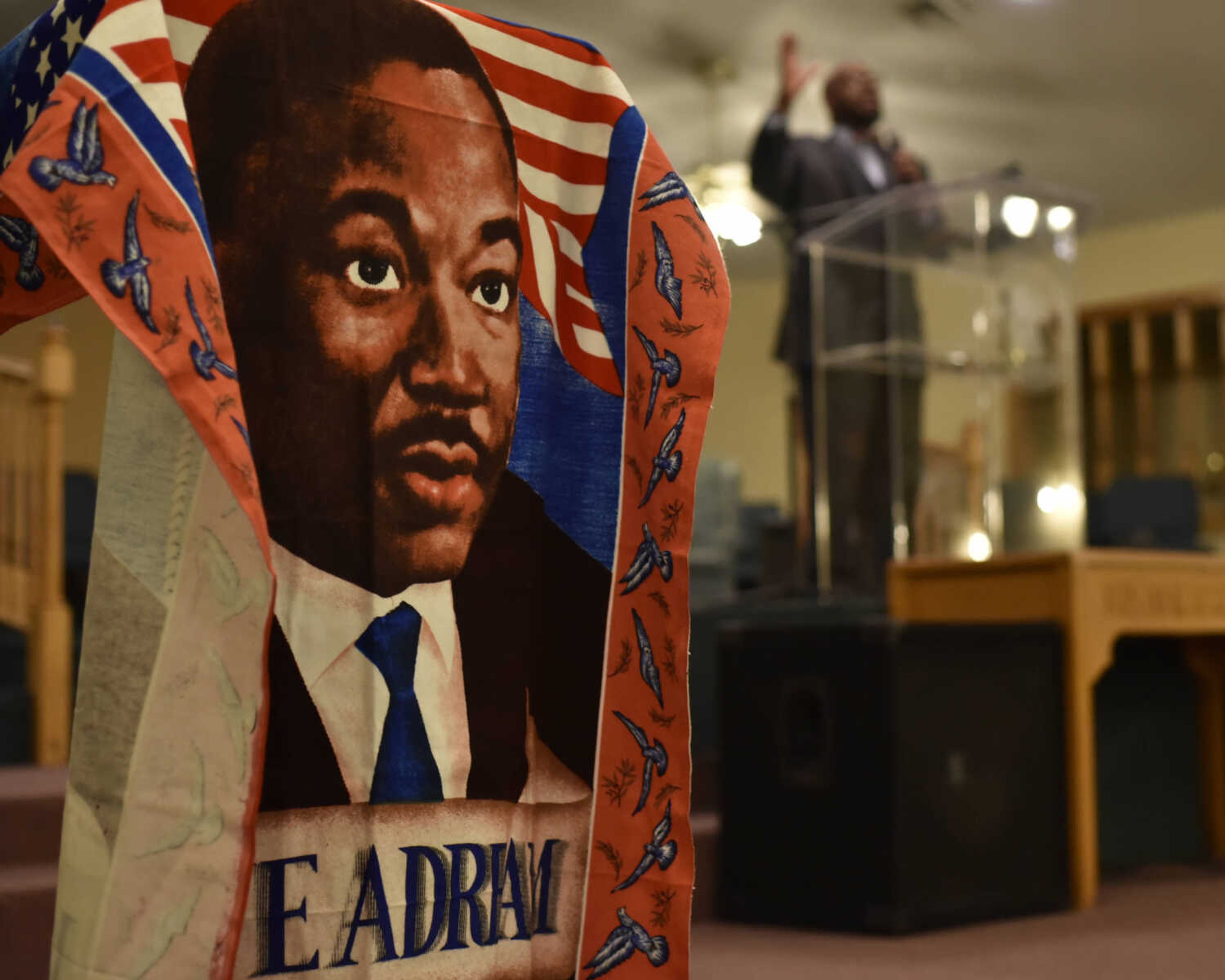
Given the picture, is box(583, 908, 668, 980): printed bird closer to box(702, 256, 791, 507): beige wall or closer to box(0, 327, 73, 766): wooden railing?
box(0, 327, 73, 766): wooden railing

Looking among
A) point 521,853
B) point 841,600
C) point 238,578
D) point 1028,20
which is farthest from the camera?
point 1028,20

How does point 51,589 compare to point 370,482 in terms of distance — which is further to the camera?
point 51,589

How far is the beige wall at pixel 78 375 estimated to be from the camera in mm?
6547

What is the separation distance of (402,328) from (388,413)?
87 millimetres

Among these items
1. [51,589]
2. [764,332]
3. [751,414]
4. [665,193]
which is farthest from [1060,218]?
[751,414]

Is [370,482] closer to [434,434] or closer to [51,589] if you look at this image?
[434,434]

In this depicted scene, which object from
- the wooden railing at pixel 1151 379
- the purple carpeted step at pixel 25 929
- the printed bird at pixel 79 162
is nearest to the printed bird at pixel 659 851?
the printed bird at pixel 79 162

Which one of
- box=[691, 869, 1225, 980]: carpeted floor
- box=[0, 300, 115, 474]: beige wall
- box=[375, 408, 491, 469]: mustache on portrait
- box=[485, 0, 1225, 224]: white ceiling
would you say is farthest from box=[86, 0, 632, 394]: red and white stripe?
box=[485, 0, 1225, 224]: white ceiling

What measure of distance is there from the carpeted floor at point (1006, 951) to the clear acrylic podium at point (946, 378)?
131 cm

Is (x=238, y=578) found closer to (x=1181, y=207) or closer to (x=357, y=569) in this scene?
(x=357, y=569)

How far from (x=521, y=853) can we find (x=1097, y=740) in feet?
8.65

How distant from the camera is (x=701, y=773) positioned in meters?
3.66

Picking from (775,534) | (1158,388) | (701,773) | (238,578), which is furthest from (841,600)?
(1158,388)

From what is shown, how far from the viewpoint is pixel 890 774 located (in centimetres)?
265
